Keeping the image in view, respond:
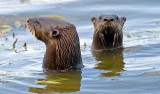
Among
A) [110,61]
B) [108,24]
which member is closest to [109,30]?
[108,24]

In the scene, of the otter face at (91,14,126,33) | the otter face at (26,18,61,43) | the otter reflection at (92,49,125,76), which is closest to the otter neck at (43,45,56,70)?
the otter face at (26,18,61,43)

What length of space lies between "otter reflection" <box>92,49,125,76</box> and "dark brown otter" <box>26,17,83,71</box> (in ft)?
1.65

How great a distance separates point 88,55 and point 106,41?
736mm

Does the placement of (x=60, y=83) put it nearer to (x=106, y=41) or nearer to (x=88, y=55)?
(x=88, y=55)

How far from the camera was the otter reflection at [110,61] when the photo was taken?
28.2ft

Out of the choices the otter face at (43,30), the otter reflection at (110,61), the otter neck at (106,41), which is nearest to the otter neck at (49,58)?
the otter face at (43,30)

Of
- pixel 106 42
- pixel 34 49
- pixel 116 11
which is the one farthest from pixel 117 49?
pixel 116 11

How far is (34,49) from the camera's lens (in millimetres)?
10594

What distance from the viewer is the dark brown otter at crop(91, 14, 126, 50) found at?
10219 millimetres

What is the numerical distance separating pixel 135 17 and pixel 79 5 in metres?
2.04

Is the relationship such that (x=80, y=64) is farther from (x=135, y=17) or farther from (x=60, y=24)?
(x=135, y=17)

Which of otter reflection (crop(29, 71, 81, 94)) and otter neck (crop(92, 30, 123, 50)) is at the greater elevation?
otter neck (crop(92, 30, 123, 50))

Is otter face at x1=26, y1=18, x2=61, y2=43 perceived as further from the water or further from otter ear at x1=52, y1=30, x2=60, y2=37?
the water

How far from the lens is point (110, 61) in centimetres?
955
